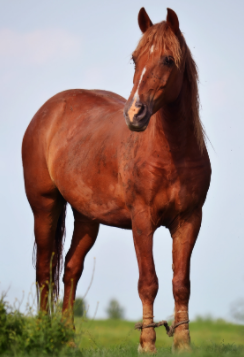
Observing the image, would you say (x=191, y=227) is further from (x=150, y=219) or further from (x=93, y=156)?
(x=93, y=156)

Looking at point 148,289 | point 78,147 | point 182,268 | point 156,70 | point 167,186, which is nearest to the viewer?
point 156,70

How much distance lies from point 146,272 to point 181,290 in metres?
0.40

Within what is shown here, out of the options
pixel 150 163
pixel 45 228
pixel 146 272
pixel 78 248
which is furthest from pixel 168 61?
pixel 45 228

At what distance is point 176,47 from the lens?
476 cm

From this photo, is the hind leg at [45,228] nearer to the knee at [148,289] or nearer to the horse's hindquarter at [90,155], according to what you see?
the horse's hindquarter at [90,155]

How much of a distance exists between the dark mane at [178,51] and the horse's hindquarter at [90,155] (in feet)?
2.99

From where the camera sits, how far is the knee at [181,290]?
16.6 feet

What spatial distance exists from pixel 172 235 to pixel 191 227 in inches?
9.4

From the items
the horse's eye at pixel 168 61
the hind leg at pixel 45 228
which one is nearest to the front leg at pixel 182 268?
the horse's eye at pixel 168 61

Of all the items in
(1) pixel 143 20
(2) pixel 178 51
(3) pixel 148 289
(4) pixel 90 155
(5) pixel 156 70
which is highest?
(1) pixel 143 20

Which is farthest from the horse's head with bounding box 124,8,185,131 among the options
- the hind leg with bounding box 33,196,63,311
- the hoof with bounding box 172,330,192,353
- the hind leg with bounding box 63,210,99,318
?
the hind leg with bounding box 33,196,63,311

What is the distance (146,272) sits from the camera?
16.3 ft

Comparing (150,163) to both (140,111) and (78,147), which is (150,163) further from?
(78,147)

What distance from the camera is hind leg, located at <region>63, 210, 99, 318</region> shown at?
6805 millimetres
